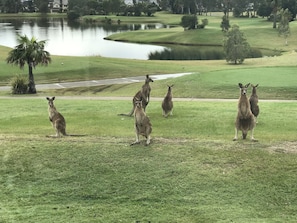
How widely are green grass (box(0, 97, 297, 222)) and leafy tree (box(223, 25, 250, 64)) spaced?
46239mm

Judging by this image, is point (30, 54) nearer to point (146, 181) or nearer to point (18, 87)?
point (18, 87)

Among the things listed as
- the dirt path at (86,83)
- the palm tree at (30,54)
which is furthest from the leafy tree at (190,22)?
the palm tree at (30,54)

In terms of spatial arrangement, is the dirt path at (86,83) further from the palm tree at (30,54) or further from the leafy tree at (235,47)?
the leafy tree at (235,47)

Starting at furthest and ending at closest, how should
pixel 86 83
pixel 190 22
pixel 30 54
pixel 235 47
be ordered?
pixel 190 22, pixel 235 47, pixel 86 83, pixel 30 54

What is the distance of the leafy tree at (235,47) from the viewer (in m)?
56.7

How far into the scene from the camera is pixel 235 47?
56.4m

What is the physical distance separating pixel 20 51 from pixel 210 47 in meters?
64.6

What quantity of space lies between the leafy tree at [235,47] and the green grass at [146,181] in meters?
46.2

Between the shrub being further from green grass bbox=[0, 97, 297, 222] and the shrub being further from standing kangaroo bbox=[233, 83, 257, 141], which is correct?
standing kangaroo bbox=[233, 83, 257, 141]

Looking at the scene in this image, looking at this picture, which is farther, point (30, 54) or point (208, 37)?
point (208, 37)

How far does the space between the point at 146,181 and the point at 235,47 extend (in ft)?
162

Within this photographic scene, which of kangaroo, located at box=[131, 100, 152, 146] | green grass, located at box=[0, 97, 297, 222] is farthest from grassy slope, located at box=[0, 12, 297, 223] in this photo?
kangaroo, located at box=[131, 100, 152, 146]

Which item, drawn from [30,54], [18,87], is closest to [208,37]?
[30,54]

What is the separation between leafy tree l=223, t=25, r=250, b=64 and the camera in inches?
2233
